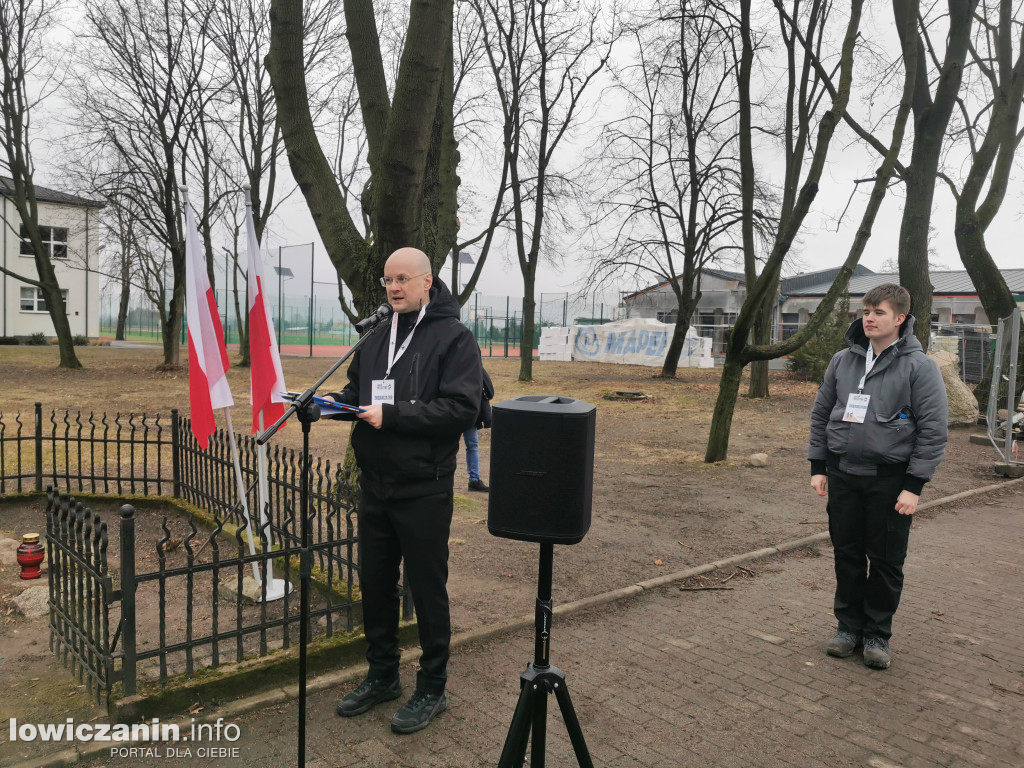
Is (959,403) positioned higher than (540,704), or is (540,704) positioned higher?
(959,403)

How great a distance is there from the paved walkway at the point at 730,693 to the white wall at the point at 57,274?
37.9 m

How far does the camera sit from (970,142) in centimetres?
1680

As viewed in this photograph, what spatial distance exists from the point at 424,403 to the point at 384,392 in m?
0.23

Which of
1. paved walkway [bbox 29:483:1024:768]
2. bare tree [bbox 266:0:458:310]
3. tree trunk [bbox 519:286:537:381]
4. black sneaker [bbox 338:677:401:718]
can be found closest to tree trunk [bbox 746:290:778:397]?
tree trunk [bbox 519:286:537:381]

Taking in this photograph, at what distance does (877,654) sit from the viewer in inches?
157

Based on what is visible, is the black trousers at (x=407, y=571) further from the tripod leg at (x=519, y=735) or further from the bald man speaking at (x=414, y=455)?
the tripod leg at (x=519, y=735)

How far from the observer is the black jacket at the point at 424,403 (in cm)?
308

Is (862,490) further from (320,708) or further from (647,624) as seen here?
(320,708)

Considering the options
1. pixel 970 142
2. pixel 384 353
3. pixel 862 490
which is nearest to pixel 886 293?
pixel 862 490

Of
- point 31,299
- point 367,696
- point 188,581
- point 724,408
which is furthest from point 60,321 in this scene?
point 367,696

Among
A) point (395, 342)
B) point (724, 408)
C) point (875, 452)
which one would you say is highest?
point (395, 342)

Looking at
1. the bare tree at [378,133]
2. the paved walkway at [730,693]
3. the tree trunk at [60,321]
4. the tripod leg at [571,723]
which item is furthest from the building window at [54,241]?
the tripod leg at [571,723]

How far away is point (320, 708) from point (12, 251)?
4334cm

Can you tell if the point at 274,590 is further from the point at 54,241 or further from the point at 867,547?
the point at 54,241
